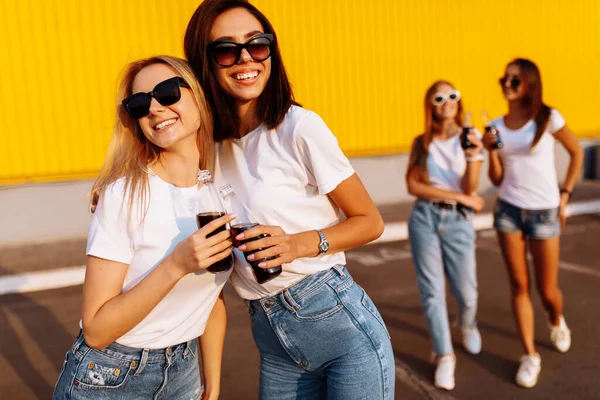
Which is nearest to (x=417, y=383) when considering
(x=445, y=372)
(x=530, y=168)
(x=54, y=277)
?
(x=445, y=372)

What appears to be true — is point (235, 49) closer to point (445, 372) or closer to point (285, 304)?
point (285, 304)

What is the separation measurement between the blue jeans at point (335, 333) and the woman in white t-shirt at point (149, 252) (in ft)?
0.85

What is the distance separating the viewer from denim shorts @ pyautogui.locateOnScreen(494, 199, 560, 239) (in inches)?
156

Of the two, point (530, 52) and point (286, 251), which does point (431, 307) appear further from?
point (530, 52)

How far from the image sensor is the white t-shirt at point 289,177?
1854 mm

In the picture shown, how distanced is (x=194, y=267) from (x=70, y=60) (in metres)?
8.44

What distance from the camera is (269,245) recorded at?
1.68m

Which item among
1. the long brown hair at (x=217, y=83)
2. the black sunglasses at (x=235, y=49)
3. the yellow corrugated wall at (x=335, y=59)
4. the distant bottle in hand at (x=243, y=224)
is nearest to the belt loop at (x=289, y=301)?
the distant bottle in hand at (x=243, y=224)

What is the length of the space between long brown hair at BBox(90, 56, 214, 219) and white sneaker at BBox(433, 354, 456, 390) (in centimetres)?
277

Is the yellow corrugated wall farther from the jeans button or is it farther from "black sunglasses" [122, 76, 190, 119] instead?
the jeans button

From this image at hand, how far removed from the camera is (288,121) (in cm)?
189

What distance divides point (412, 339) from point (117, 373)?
11.6ft

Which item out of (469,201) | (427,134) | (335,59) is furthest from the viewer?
(335,59)

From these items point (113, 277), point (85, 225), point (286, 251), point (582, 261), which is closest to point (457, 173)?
point (286, 251)
